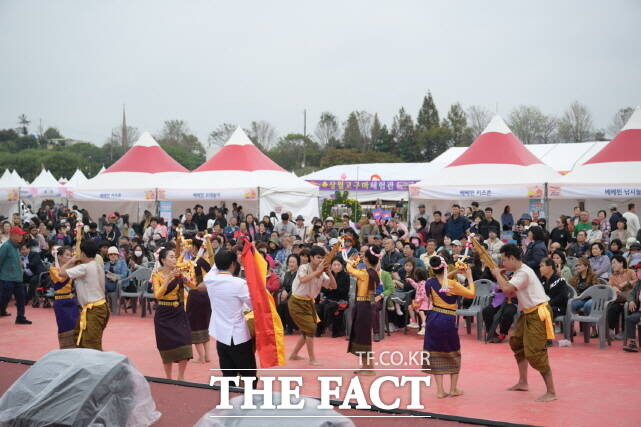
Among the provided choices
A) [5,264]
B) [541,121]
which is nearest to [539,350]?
[5,264]

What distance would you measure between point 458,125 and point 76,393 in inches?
2703

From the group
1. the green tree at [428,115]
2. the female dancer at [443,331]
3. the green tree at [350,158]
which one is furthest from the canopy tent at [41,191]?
the green tree at [428,115]

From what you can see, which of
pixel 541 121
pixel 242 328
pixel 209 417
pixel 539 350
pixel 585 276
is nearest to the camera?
pixel 209 417

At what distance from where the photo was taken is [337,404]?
18.6 ft

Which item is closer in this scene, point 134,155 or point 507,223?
point 507,223

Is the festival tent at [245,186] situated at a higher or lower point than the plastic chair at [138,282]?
higher

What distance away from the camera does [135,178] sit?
2242 centimetres

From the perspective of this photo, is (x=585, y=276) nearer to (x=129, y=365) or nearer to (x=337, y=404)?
(x=337, y=404)

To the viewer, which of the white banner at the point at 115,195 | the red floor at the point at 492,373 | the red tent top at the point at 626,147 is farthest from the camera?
the white banner at the point at 115,195

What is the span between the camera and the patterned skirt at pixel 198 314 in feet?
28.5

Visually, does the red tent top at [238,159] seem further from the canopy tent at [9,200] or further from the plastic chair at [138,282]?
the canopy tent at [9,200]

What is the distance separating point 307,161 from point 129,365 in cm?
6578

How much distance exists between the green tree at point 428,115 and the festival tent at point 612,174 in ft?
177

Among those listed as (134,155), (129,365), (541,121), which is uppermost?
(541,121)
